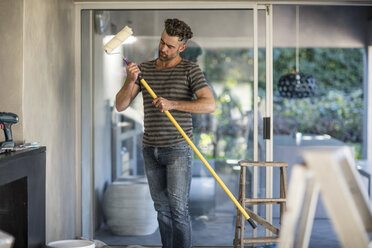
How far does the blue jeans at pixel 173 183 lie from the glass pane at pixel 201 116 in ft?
2.34

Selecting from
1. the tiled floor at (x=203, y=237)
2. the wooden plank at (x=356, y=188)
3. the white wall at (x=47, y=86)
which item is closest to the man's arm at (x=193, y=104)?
the white wall at (x=47, y=86)

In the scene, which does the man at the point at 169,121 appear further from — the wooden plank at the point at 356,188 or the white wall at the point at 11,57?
the wooden plank at the point at 356,188

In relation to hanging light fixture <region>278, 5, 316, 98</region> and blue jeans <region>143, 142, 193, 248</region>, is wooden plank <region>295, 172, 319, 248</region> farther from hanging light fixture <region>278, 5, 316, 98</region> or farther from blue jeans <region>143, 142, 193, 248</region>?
hanging light fixture <region>278, 5, 316, 98</region>

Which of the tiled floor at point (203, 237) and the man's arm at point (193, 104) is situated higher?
the man's arm at point (193, 104)

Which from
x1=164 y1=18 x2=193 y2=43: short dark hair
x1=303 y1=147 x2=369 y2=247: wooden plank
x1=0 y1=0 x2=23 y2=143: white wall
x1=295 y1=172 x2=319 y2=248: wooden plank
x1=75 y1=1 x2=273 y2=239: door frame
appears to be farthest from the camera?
x1=75 y1=1 x2=273 y2=239: door frame

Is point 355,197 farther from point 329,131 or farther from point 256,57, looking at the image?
point 329,131

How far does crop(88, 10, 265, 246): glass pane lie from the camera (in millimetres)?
3621

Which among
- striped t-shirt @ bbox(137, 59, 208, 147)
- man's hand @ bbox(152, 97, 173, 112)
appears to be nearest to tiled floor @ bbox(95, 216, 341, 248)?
striped t-shirt @ bbox(137, 59, 208, 147)

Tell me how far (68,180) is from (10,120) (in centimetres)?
111

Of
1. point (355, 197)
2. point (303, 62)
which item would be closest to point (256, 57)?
point (303, 62)

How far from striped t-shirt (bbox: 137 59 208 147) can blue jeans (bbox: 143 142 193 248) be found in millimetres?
58

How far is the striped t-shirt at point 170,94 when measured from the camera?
2.88 m

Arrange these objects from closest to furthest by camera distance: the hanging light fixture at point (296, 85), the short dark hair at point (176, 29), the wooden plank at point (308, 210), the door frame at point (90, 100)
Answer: the wooden plank at point (308, 210) < the short dark hair at point (176, 29) < the door frame at point (90, 100) < the hanging light fixture at point (296, 85)

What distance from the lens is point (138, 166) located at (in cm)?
368
